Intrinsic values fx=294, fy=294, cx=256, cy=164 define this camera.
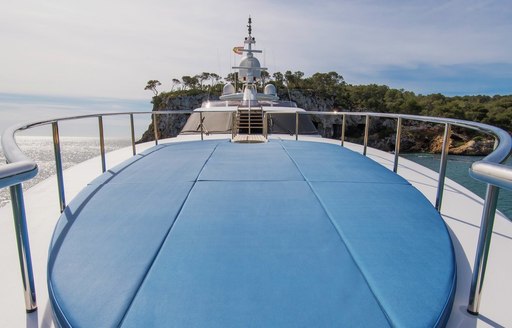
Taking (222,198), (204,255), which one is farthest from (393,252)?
(222,198)

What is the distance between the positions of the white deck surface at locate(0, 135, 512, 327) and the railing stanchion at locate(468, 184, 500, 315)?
13 centimetres

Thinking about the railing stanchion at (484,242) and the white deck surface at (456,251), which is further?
the white deck surface at (456,251)

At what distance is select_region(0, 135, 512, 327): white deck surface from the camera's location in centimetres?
156

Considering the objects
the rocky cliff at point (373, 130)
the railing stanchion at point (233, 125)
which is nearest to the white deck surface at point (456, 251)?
the railing stanchion at point (233, 125)

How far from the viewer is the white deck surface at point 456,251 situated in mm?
1560

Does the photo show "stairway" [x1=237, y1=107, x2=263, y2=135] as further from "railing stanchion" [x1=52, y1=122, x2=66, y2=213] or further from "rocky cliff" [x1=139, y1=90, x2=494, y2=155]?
"rocky cliff" [x1=139, y1=90, x2=494, y2=155]

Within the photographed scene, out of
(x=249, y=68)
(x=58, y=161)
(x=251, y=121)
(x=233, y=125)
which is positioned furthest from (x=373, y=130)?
(x=58, y=161)

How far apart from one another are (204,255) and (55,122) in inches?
83.7

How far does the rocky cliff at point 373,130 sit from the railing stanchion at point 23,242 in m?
55.9

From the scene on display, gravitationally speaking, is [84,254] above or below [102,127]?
below

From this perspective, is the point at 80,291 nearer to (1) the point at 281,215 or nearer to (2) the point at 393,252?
(1) the point at 281,215

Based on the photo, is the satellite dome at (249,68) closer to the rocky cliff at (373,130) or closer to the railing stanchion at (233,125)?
the railing stanchion at (233,125)

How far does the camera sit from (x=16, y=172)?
1.13 metres

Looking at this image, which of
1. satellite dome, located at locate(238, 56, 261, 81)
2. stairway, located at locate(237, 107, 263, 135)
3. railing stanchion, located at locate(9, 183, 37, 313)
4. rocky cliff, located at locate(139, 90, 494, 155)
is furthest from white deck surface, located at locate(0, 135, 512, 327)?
rocky cliff, located at locate(139, 90, 494, 155)
